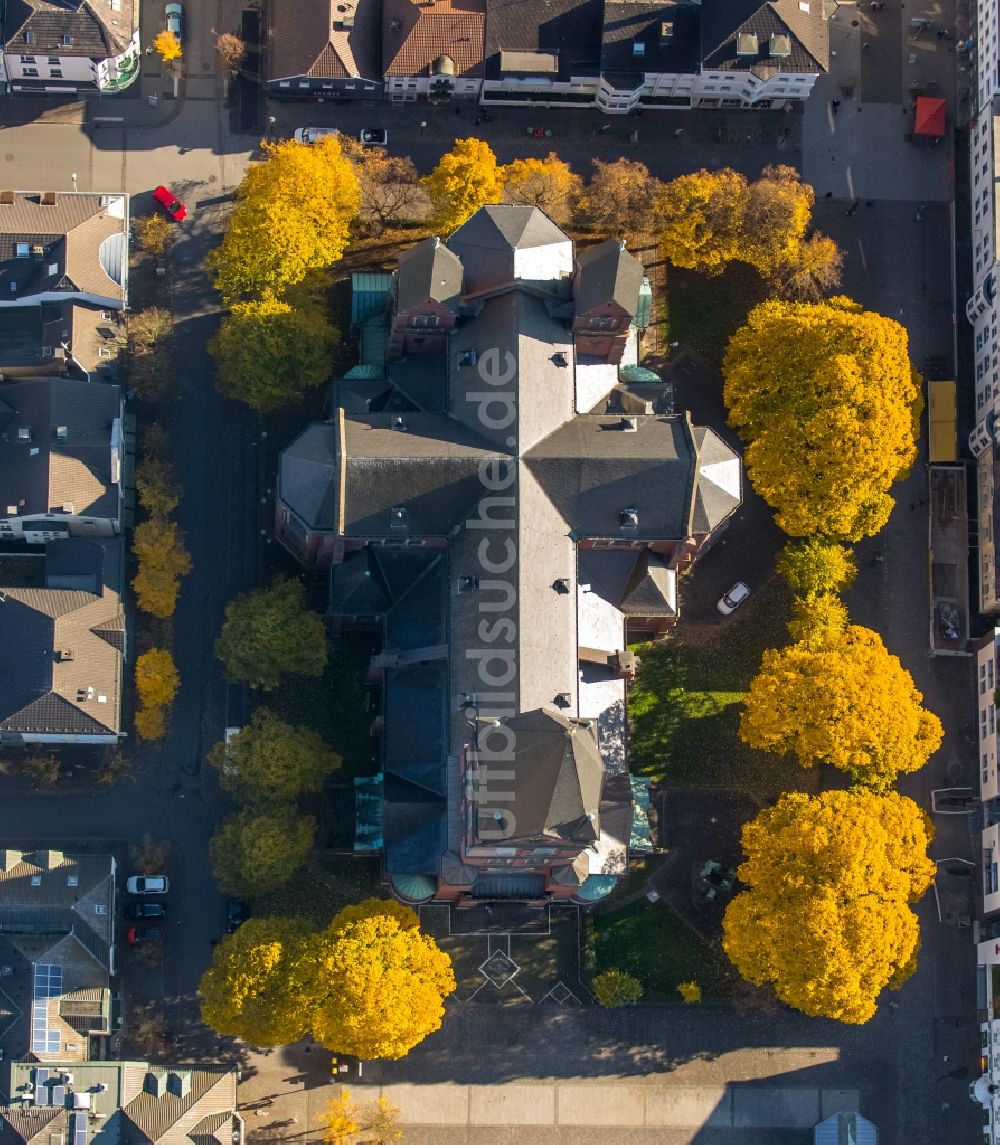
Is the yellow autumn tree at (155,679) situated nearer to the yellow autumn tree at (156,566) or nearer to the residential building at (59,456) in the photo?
the yellow autumn tree at (156,566)

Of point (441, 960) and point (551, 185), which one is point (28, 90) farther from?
point (441, 960)

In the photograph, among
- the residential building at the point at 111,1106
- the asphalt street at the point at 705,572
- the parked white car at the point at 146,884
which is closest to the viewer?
the residential building at the point at 111,1106

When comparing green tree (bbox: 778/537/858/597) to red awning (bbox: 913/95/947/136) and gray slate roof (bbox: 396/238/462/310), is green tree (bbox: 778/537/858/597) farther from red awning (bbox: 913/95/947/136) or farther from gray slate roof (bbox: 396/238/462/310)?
red awning (bbox: 913/95/947/136)

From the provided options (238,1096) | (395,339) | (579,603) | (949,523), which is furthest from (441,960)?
(949,523)

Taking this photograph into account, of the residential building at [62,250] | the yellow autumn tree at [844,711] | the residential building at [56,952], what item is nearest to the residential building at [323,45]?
the residential building at [62,250]

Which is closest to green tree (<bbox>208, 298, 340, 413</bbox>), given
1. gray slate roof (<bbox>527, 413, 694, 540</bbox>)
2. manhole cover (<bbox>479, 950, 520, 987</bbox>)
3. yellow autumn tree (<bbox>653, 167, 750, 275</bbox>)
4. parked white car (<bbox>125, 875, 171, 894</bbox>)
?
gray slate roof (<bbox>527, 413, 694, 540</bbox>)

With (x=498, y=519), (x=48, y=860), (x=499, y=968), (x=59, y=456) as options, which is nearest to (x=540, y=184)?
(x=498, y=519)

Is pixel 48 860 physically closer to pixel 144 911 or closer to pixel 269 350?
pixel 144 911
